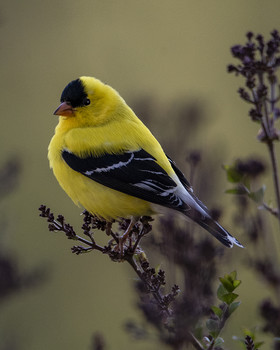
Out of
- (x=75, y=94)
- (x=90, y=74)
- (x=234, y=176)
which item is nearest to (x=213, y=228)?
(x=234, y=176)

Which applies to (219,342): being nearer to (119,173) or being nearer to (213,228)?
(213,228)

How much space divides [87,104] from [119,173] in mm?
715

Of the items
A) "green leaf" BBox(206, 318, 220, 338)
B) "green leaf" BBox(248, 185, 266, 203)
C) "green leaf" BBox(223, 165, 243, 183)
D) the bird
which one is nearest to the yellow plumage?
the bird

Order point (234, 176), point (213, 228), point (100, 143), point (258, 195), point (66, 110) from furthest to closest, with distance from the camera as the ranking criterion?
point (66, 110) → point (100, 143) → point (213, 228) → point (234, 176) → point (258, 195)

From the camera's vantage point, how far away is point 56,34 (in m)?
6.85

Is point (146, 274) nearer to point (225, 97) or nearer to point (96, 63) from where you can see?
point (225, 97)

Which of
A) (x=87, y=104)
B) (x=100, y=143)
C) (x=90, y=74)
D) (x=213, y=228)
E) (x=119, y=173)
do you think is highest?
(x=87, y=104)

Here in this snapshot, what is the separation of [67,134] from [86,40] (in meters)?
3.73

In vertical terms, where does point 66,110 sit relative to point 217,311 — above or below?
above

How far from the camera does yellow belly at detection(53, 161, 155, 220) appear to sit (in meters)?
3.03

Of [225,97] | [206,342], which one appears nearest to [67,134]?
[206,342]

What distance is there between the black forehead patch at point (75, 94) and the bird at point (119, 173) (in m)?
0.07

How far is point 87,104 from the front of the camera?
361 cm

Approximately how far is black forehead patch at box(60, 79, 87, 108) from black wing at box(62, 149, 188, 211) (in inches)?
19.0
